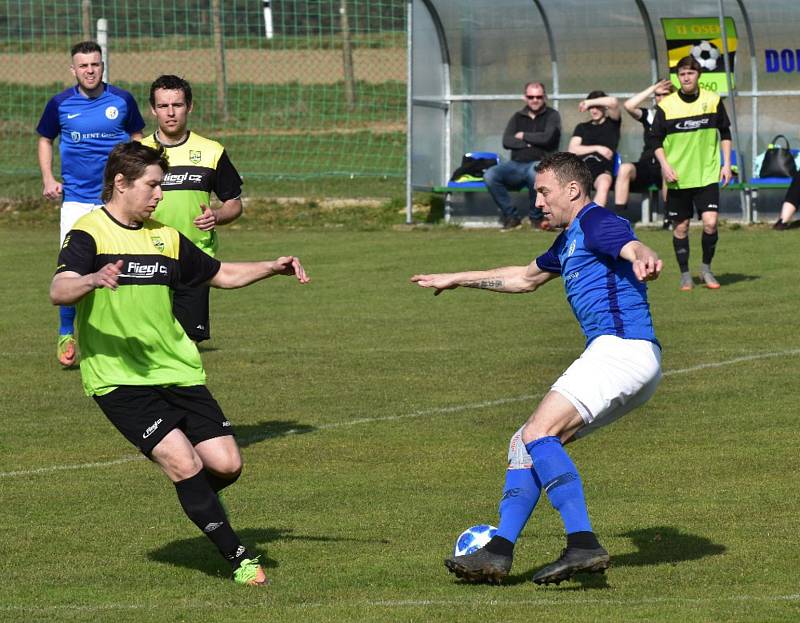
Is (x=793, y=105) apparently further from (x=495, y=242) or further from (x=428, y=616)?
(x=428, y=616)

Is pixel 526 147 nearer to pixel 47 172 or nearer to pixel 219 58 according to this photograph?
pixel 219 58

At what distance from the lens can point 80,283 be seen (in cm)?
655

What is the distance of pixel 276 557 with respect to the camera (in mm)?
7227

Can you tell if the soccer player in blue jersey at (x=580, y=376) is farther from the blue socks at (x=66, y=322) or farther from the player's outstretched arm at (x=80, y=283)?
the blue socks at (x=66, y=322)

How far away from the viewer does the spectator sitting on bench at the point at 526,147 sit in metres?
21.2

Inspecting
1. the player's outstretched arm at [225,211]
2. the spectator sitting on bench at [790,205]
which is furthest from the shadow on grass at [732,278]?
the player's outstretched arm at [225,211]

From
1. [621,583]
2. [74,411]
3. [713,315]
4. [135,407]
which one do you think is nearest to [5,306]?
[74,411]

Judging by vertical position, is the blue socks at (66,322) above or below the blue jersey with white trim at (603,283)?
below

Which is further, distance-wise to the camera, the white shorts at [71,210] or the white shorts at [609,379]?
the white shorts at [71,210]

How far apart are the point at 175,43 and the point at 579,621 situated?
2620 centimetres

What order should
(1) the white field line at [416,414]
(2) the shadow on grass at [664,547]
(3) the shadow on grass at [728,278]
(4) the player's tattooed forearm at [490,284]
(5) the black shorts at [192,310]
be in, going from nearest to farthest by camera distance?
(2) the shadow on grass at [664,547], (4) the player's tattooed forearm at [490,284], (1) the white field line at [416,414], (5) the black shorts at [192,310], (3) the shadow on grass at [728,278]

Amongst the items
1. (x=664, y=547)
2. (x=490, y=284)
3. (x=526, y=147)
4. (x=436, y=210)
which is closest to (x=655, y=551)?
(x=664, y=547)

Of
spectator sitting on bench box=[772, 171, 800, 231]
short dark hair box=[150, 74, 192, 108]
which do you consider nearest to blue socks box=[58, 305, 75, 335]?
short dark hair box=[150, 74, 192, 108]

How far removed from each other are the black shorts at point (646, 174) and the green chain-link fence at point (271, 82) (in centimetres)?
557
